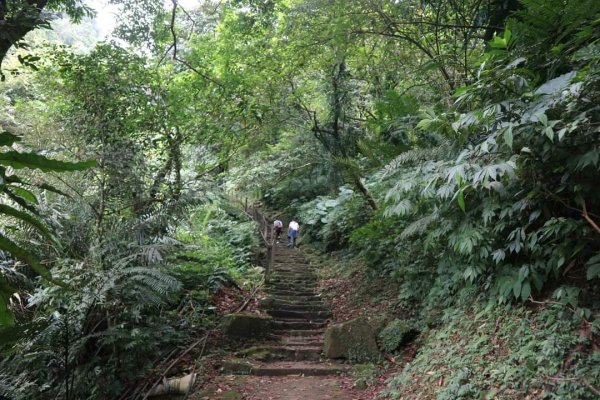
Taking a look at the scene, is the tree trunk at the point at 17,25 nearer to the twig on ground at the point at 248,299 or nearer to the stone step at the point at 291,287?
the twig on ground at the point at 248,299

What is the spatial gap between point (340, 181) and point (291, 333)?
5.27 m

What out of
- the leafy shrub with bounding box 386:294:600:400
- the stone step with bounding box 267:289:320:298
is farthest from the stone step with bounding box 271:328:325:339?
the leafy shrub with bounding box 386:294:600:400

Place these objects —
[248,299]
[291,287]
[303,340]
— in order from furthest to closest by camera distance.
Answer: [291,287] → [248,299] → [303,340]

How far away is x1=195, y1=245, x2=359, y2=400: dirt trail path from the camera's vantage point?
520cm

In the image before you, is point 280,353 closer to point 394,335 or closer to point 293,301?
point 394,335

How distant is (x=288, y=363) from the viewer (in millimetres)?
6355

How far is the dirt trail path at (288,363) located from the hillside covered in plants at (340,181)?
56cm

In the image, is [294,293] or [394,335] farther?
[294,293]

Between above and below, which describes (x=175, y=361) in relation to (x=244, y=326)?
below

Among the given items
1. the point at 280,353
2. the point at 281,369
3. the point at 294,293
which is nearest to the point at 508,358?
the point at 281,369

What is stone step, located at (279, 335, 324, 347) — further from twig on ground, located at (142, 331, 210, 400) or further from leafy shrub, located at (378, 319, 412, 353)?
twig on ground, located at (142, 331, 210, 400)

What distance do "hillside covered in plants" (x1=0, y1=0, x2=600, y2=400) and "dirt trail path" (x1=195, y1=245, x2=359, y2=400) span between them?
557mm

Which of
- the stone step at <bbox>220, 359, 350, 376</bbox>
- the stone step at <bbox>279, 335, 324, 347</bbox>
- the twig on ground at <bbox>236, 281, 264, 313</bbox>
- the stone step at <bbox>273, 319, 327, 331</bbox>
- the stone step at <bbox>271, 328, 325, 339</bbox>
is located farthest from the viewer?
the twig on ground at <bbox>236, 281, 264, 313</bbox>

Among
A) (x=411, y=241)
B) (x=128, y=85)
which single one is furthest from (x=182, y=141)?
(x=411, y=241)
